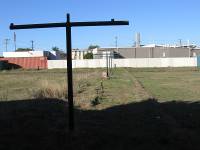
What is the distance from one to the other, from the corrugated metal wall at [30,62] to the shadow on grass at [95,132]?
98.0 m

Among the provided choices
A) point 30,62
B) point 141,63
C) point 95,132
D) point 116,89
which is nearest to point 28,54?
point 30,62

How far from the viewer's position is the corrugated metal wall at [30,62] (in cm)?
11032

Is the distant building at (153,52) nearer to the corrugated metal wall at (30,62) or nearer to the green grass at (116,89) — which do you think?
the corrugated metal wall at (30,62)

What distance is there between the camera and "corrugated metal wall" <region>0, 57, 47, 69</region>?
11032cm

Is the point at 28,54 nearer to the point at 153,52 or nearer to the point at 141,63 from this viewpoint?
the point at 153,52

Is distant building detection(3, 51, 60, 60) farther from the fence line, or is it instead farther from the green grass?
the green grass

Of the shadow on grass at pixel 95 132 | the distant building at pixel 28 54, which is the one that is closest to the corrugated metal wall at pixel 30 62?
the distant building at pixel 28 54

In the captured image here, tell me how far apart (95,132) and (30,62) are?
102750 mm

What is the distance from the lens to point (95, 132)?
973 centimetres

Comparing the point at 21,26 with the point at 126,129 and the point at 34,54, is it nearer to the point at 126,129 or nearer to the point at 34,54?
the point at 126,129

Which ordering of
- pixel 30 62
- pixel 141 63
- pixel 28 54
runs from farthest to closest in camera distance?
1. pixel 28 54
2. pixel 30 62
3. pixel 141 63

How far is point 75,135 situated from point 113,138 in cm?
69

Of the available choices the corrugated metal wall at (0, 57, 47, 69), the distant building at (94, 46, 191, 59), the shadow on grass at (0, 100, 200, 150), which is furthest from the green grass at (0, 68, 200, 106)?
the distant building at (94, 46, 191, 59)

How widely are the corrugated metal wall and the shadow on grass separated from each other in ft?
321
